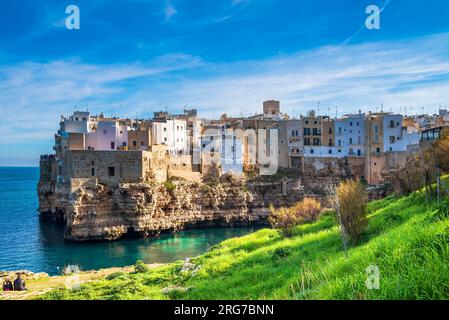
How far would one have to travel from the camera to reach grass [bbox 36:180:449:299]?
559 cm

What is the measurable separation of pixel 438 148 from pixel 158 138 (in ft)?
125

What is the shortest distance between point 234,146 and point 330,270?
47.7 metres

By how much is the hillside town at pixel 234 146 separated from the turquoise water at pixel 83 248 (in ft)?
22.1

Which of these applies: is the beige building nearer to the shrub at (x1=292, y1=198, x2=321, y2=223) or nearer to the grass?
the shrub at (x1=292, y1=198, x2=321, y2=223)

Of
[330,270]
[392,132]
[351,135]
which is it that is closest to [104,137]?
[351,135]

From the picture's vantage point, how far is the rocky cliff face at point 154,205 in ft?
136

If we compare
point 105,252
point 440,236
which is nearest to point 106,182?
point 105,252

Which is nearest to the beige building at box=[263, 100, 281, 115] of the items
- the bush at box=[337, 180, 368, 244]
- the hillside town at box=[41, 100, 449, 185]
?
the hillside town at box=[41, 100, 449, 185]

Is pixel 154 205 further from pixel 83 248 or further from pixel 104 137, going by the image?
pixel 104 137

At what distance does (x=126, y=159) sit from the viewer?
43.9 meters

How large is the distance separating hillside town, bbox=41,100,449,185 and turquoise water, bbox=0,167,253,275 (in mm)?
6747

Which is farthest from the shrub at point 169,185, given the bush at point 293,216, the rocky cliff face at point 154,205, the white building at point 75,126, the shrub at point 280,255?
the shrub at point 280,255

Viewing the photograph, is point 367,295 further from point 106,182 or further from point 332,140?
point 332,140

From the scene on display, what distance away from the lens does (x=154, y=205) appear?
45.0 meters
